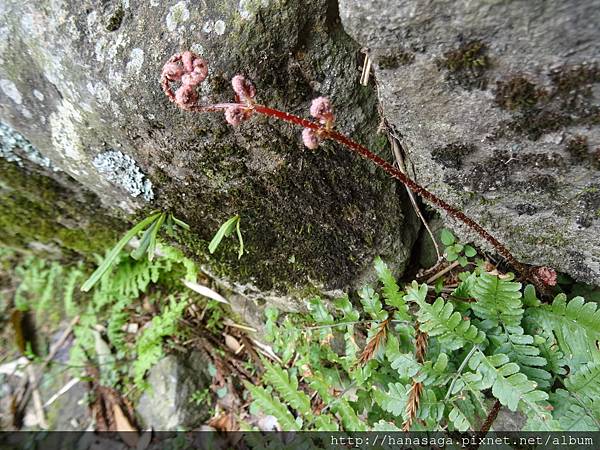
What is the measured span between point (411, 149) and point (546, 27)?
2.40 ft

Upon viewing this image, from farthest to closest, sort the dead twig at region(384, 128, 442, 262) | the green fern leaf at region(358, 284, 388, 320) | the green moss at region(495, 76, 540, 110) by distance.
A: the green fern leaf at region(358, 284, 388, 320), the dead twig at region(384, 128, 442, 262), the green moss at region(495, 76, 540, 110)

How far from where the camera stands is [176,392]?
3326mm

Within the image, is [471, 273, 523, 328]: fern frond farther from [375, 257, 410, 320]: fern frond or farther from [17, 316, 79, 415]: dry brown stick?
[17, 316, 79, 415]: dry brown stick

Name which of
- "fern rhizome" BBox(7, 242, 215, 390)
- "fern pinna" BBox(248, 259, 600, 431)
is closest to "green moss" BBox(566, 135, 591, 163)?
"fern pinna" BBox(248, 259, 600, 431)

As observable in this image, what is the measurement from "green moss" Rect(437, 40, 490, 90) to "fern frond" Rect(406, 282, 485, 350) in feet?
2.76

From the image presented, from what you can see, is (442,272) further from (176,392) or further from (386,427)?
(176,392)

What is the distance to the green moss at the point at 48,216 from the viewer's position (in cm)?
281

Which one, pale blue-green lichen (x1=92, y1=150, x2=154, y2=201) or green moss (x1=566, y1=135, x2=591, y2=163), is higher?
pale blue-green lichen (x1=92, y1=150, x2=154, y2=201)

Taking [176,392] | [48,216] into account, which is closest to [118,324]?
[176,392]

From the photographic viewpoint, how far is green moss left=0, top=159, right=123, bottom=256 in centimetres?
281

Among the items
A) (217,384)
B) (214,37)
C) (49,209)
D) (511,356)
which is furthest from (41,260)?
(511,356)

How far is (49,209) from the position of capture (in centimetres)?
301

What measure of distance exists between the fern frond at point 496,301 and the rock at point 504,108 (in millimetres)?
216

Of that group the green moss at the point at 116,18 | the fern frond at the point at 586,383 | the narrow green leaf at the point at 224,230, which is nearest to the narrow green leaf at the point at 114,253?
the narrow green leaf at the point at 224,230
